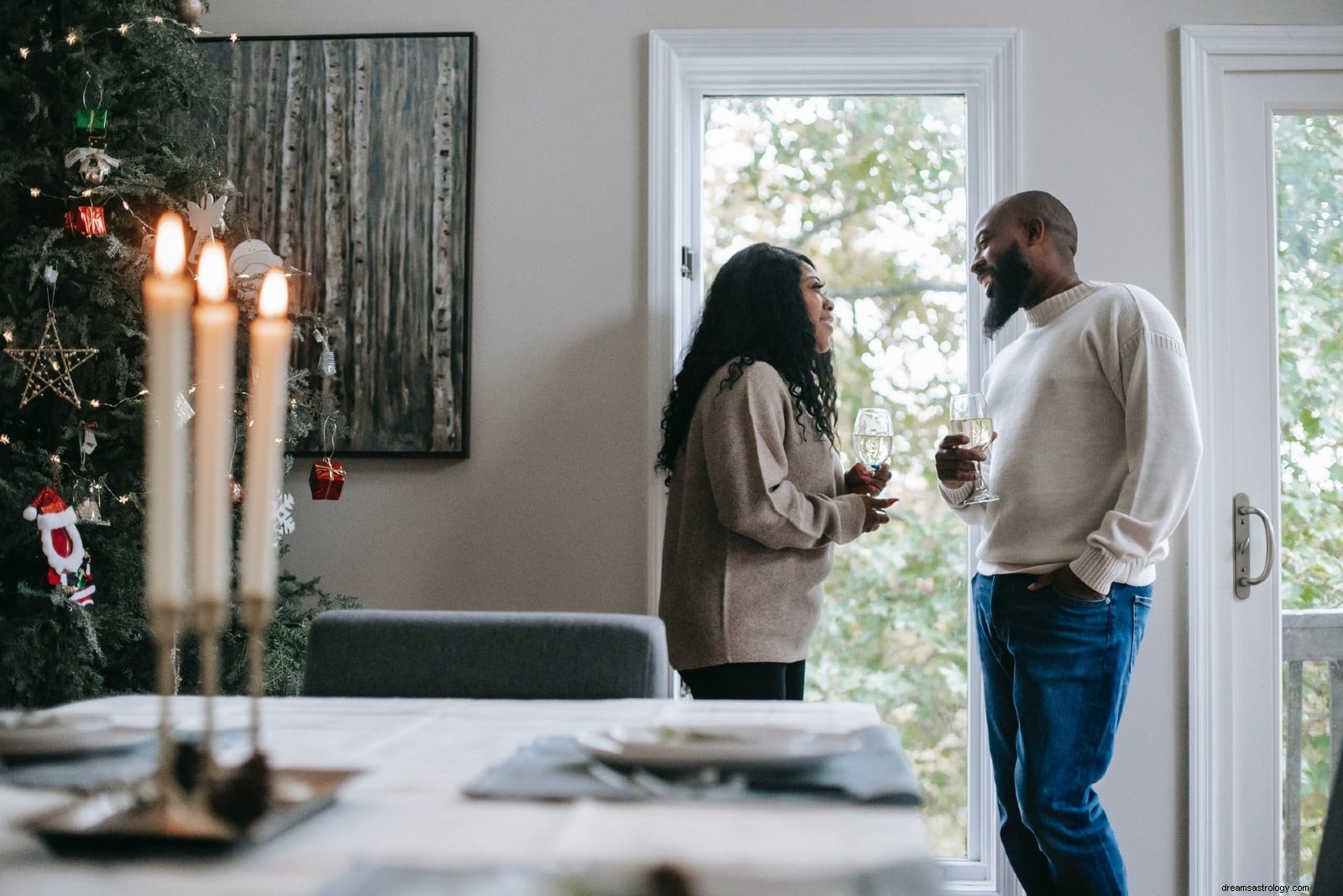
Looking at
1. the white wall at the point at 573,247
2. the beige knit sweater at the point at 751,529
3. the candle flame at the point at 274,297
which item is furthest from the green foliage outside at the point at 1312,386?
the candle flame at the point at 274,297

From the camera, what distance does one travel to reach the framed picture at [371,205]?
254 centimetres

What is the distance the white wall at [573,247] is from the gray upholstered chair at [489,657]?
103cm

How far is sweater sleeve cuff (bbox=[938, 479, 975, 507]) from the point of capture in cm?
222

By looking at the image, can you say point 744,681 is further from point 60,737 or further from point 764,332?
point 60,737

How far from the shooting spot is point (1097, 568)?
1896 millimetres

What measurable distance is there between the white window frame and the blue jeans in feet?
1.64

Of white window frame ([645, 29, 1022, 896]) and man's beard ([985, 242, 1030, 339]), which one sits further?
white window frame ([645, 29, 1022, 896])

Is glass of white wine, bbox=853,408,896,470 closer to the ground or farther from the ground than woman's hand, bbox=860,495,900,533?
farther from the ground

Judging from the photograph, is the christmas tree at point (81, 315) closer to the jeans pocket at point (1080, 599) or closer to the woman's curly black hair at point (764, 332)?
the woman's curly black hair at point (764, 332)

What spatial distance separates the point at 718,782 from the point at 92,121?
1879 millimetres

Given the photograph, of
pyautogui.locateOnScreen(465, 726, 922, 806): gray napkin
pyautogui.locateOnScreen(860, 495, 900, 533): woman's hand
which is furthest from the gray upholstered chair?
pyautogui.locateOnScreen(860, 495, 900, 533): woman's hand

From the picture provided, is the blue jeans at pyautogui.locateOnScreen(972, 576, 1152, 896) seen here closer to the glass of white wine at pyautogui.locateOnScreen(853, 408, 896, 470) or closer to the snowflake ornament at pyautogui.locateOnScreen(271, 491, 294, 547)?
the glass of white wine at pyautogui.locateOnScreen(853, 408, 896, 470)

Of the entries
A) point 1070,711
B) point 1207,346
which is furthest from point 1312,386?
point 1070,711

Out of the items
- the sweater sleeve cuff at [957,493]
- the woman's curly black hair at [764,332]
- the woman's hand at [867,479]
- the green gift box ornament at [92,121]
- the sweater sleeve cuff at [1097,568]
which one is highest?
the green gift box ornament at [92,121]
